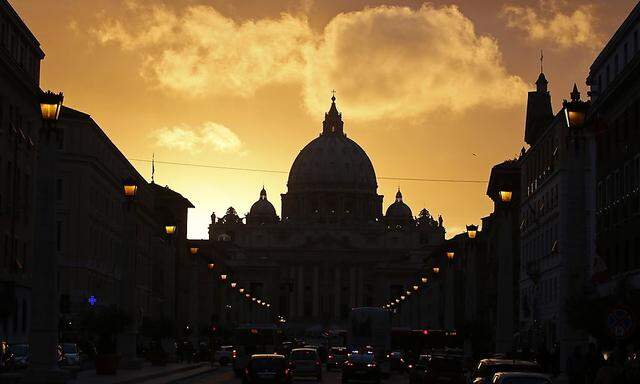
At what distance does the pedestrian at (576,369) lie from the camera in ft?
117

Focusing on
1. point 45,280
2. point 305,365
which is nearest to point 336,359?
point 305,365

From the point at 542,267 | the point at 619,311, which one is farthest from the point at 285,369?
the point at 542,267

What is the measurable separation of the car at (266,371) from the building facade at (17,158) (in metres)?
12.6

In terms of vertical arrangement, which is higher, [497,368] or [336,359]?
[497,368]

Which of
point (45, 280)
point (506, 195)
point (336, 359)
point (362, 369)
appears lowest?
point (362, 369)

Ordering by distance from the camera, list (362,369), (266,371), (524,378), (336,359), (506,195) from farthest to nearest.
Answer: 1. (336,359)
2. (362,369)
3. (266,371)
4. (506,195)
5. (524,378)

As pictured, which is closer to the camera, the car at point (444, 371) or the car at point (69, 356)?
the car at point (444, 371)

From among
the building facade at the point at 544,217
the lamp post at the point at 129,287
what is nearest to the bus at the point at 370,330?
the building facade at the point at 544,217

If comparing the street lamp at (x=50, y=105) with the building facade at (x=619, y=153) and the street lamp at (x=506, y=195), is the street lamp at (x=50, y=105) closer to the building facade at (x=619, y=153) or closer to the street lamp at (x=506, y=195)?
the street lamp at (x=506, y=195)

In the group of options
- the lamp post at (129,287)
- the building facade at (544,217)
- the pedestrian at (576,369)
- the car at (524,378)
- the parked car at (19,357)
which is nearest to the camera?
the car at (524,378)

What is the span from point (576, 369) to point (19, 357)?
2974cm

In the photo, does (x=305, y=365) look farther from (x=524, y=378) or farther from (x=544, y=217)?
(x=524, y=378)

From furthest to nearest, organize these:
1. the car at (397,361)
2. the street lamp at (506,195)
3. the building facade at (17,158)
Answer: the car at (397,361), the building facade at (17,158), the street lamp at (506,195)

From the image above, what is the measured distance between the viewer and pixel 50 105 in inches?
1543
